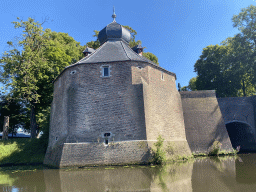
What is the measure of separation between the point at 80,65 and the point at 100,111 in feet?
12.2

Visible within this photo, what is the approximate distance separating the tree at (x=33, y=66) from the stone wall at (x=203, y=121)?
41.9ft

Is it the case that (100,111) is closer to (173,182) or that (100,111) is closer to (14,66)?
(173,182)

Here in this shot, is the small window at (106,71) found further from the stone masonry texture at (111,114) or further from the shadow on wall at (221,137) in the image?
the shadow on wall at (221,137)

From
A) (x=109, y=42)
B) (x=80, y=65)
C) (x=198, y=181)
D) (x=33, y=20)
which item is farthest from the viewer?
(x=33, y=20)

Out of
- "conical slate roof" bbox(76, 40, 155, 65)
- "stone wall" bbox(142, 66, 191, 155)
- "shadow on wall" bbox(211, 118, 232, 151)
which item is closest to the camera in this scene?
"stone wall" bbox(142, 66, 191, 155)

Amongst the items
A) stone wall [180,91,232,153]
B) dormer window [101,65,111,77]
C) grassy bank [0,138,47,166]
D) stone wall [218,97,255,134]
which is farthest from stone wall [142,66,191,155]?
grassy bank [0,138,47,166]

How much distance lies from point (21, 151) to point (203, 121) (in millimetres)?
15339

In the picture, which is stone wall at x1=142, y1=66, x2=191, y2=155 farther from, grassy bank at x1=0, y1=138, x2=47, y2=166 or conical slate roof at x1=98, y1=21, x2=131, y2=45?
grassy bank at x1=0, y1=138, x2=47, y2=166

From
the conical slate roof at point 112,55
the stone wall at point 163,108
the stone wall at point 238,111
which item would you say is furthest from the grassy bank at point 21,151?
the stone wall at point 238,111

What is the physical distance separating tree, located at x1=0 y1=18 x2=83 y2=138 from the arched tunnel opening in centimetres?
1854

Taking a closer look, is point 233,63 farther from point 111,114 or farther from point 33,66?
point 33,66

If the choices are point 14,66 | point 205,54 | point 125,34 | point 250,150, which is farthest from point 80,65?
point 205,54

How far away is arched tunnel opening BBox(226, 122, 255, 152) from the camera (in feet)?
Result: 70.2

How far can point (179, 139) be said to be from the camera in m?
17.1
